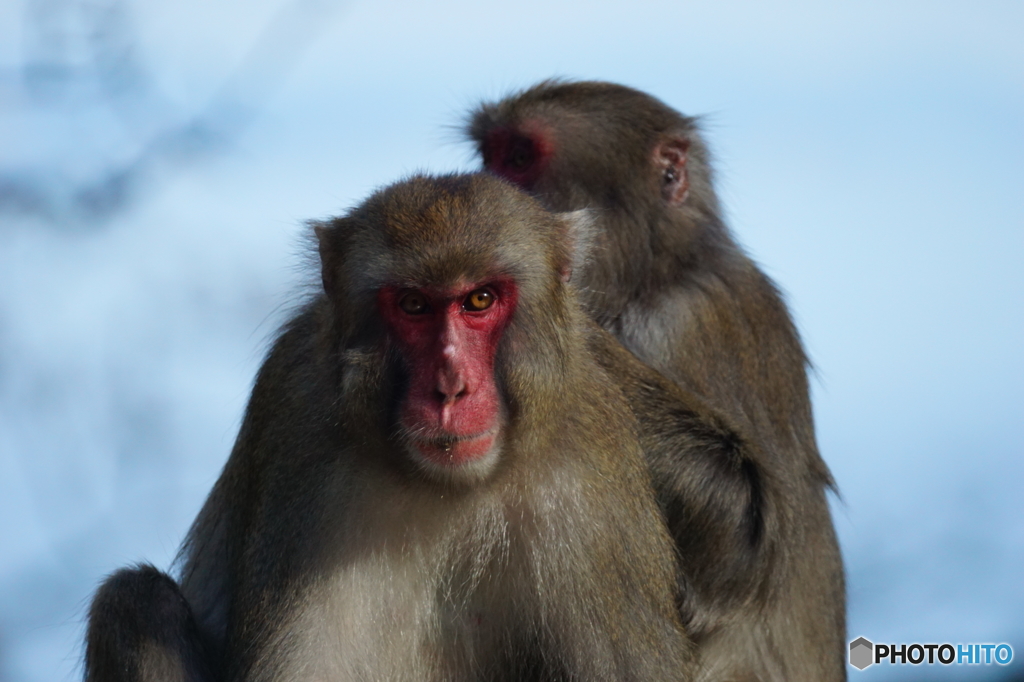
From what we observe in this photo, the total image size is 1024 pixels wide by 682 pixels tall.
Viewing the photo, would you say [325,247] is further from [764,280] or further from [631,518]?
[764,280]

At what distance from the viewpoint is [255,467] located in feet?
17.0

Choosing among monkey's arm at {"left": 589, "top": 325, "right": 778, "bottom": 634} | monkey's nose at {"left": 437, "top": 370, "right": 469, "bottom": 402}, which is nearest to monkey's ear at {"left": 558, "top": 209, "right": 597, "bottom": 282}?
monkey's arm at {"left": 589, "top": 325, "right": 778, "bottom": 634}

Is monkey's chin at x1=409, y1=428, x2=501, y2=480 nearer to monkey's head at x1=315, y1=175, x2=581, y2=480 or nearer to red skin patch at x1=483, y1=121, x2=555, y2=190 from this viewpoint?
monkey's head at x1=315, y1=175, x2=581, y2=480

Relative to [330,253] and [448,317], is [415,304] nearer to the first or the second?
[448,317]

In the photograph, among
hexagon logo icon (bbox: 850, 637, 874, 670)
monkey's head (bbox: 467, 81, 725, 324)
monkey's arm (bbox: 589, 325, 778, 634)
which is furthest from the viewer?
hexagon logo icon (bbox: 850, 637, 874, 670)

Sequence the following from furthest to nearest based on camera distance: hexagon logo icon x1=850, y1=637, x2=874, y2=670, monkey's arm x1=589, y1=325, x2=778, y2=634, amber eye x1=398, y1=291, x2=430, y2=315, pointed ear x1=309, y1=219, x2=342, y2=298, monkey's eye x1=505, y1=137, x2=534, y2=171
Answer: monkey's eye x1=505, y1=137, x2=534, y2=171
hexagon logo icon x1=850, y1=637, x2=874, y2=670
monkey's arm x1=589, y1=325, x2=778, y2=634
pointed ear x1=309, y1=219, x2=342, y2=298
amber eye x1=398, y1=291, x2=430, y2=315

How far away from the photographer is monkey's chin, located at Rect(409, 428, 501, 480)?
175 inches

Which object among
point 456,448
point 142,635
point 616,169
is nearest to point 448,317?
point 456,448

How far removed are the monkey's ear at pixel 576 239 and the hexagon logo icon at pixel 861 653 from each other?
293 cm

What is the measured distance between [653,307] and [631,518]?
1862 mm

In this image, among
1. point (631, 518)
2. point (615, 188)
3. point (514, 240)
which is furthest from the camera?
point (615, 188)

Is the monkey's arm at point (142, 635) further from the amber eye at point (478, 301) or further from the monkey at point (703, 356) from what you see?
the monkey at point (703, 356)

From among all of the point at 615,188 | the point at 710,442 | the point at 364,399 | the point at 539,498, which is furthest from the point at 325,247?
the point at 615,188

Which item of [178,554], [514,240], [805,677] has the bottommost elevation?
[805,677]
